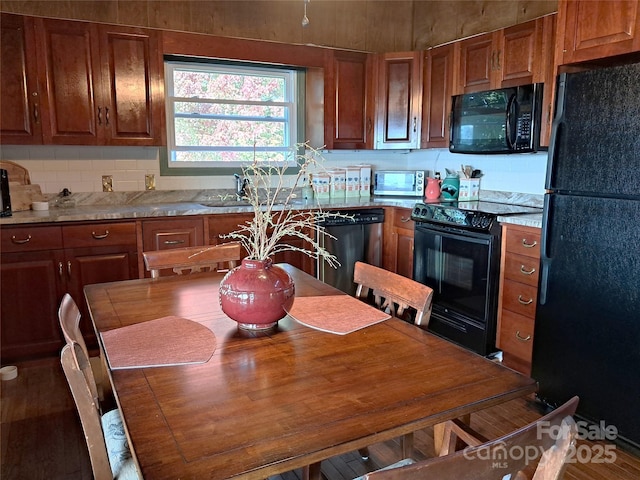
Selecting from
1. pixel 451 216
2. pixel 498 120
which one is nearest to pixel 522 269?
pixel 451 216

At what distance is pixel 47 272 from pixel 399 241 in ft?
8.26

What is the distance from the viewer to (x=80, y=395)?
1.13m

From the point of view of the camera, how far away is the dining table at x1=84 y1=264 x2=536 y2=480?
93 centimetres

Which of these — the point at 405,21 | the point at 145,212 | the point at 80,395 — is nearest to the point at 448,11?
the point at 405,21

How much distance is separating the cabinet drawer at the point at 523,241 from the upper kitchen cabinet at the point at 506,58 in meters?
1.00

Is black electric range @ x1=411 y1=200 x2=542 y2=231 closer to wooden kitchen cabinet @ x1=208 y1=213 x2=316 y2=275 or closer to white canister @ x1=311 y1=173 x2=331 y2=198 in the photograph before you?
white canister @ x1=311 y1=173 x2=331 y2=198

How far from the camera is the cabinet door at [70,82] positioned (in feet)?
10.3

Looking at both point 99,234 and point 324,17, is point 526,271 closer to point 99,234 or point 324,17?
point 99,234

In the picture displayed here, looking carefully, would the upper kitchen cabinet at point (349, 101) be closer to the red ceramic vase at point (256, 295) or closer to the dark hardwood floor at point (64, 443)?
the dark hardwood floor at point (64, 443)

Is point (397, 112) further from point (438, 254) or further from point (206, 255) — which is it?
point (206, 255)

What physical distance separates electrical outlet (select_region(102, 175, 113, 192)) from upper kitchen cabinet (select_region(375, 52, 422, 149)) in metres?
2.20

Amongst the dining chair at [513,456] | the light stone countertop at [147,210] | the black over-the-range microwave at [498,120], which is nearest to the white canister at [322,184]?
the light stone countertop at [147,210]

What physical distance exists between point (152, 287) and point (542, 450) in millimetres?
1571

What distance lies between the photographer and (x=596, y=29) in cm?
234
